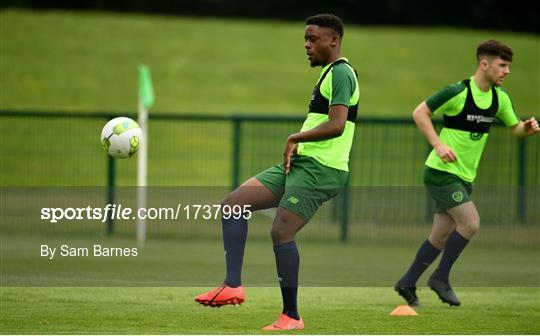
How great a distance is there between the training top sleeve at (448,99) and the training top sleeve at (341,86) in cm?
191

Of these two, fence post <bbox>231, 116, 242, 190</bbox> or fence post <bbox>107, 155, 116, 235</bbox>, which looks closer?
fence post <bbox>107, 155, 116, 235</bbox>

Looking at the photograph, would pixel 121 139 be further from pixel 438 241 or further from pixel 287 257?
pixel 438 241

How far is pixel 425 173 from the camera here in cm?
975

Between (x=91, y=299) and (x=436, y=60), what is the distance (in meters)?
29.0

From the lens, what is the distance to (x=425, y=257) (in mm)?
9625

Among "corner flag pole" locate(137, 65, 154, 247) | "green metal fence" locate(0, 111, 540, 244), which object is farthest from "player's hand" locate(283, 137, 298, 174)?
"green metal fence" locate(0, 111, 540, 244)

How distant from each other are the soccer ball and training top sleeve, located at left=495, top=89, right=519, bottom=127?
3219 mm

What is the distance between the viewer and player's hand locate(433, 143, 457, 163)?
920cm

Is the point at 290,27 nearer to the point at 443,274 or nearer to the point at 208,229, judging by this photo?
the point at 208,229

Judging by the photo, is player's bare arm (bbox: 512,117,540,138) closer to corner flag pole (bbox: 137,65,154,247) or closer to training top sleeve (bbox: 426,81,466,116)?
training top sleeve (bbox: 426,81,466,116)

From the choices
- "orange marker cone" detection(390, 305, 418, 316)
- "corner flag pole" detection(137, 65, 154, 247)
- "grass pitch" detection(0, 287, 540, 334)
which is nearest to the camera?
"grass pitch" detection(0, 287, 540, 334)

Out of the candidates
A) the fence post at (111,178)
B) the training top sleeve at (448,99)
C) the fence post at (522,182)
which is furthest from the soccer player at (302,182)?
the fence post at (522,182)

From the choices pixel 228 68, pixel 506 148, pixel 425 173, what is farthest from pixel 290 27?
pixel 425 173

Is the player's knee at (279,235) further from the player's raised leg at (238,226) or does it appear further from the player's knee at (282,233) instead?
the player's raised leg at (238,226)
